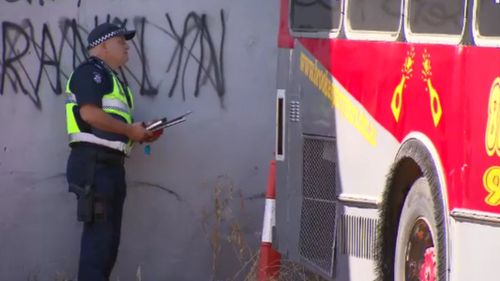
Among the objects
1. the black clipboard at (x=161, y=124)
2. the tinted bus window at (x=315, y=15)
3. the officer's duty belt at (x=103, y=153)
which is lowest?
the officer's duty belt at (x=103, y=153)

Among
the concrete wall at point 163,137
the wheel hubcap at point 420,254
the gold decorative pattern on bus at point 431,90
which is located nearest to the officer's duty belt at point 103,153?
the concrete wall at point 163,137

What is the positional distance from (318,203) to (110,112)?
1795 mm

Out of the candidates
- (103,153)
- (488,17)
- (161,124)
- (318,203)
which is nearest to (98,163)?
(103,153)

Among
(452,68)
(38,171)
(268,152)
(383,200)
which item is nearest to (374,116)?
(383,200)

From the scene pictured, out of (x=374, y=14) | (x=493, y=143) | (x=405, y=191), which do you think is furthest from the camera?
(x=374, y=14)

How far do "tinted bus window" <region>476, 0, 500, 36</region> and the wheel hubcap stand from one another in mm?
1112

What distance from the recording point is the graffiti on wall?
10.4 m

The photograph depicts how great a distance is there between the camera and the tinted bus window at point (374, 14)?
24.2ft

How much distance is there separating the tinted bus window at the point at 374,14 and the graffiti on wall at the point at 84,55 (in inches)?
94.0

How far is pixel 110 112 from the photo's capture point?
980 cm

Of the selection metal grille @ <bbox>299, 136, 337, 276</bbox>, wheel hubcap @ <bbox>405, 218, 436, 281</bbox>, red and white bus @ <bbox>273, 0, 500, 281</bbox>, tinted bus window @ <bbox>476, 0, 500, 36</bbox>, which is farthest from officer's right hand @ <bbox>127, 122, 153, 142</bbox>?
tinted bus window @ <bbox>476, 0, 500, 36</bbox>

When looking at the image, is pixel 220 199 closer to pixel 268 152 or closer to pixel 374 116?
pixel 268 152

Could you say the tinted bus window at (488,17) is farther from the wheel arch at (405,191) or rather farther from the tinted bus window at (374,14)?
the tinted bus window at (374,14)

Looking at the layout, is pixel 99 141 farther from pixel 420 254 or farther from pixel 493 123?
pixel 493 123
